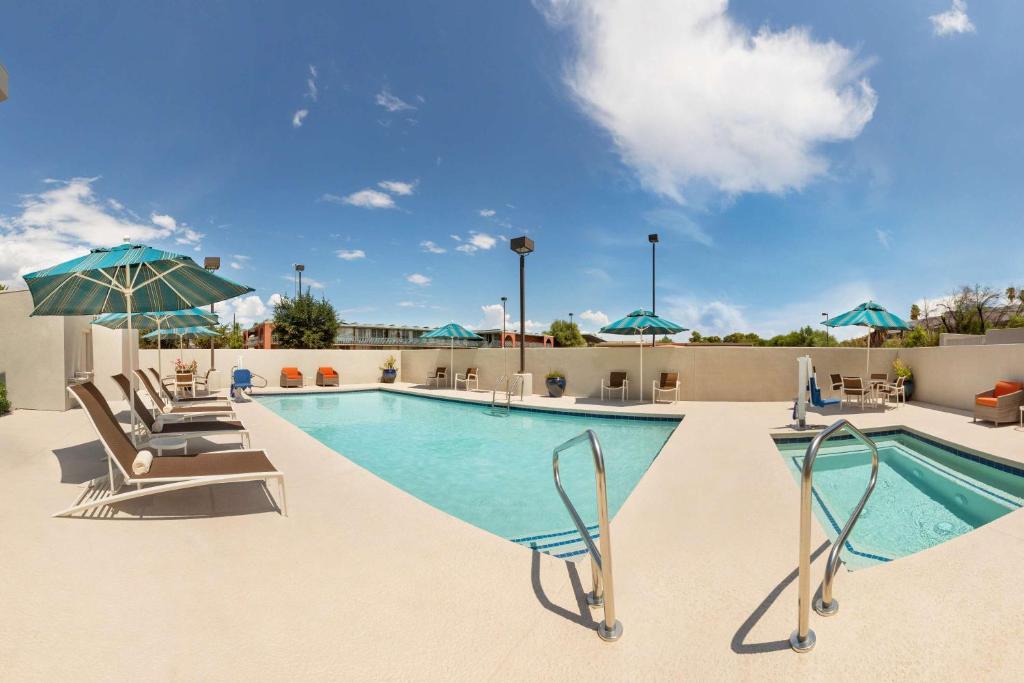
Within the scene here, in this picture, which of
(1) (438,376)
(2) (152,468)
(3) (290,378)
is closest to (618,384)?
(1) (438,376)

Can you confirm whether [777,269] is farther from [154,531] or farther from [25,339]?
[25,339]

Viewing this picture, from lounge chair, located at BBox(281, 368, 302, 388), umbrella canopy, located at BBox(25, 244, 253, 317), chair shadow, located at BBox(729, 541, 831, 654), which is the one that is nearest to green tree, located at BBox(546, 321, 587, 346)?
lounge chair, located at BBox(281, 368, 302, 388)

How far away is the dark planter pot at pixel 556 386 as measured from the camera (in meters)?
13.0

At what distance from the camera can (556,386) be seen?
13.0m

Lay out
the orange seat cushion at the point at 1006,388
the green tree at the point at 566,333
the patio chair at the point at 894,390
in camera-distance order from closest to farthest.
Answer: the orange seat cushion at the point at 1006,388 → the patio chair at the point at 894,390 → the green tree at the point at 566,333

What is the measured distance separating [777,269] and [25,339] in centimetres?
2637

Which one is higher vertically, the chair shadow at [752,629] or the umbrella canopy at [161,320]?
the umbrella canopy at [161,320]

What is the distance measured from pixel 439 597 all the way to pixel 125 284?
524cm

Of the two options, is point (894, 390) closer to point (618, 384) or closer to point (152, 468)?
point (618, 384)

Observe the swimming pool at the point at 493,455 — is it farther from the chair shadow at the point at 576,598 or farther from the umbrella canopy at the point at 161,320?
the umbrella canopy at the point at 161,320

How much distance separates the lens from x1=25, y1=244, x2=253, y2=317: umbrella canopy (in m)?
4.30

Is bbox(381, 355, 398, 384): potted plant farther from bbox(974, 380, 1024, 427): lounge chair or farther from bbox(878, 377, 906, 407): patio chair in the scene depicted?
bbox(974, 380, 1024, 427): lounge chair

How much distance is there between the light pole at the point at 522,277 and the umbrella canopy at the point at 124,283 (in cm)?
836

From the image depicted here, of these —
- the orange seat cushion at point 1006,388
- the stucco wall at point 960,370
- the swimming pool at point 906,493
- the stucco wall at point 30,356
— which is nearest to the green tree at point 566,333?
the stucco wall at point 960,370
